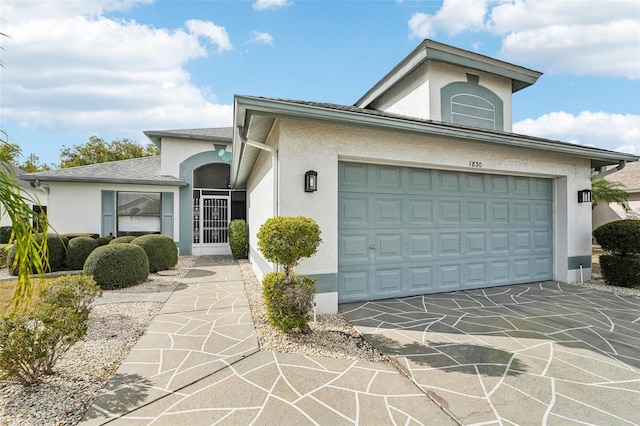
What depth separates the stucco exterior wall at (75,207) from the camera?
468 inches

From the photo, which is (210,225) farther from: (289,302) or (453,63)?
(453,63)

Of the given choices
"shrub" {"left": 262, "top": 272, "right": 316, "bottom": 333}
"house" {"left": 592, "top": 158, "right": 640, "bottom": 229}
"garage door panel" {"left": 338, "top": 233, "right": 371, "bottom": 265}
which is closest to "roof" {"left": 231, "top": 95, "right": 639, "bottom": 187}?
"garage door panel" {"left": 338, "top": 233, "right": 371, "bottom": 265}

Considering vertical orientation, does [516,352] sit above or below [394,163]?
below

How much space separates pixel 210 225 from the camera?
13.8 metres

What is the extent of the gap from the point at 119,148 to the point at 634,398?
3670 centimetres

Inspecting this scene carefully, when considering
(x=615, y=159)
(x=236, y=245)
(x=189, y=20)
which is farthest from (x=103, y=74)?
(x=615, y=159)

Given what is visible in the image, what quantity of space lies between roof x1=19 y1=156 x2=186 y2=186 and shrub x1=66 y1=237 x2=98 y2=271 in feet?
12.5

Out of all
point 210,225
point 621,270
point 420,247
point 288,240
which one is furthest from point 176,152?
point 621,270

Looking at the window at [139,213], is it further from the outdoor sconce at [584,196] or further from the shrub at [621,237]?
the shrub at [621,237]

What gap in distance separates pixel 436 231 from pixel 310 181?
3136 mm

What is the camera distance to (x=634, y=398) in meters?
2.84

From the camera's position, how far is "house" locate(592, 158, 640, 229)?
16469mm

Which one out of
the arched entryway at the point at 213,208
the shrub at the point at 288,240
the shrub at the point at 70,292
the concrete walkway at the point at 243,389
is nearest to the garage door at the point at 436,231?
the shrub at the point at 288,240

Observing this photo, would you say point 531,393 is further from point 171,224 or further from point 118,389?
point 171,224
